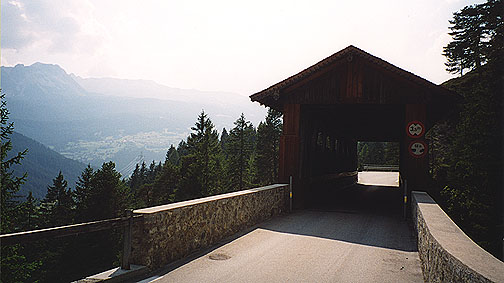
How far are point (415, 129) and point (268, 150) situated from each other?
52886mm

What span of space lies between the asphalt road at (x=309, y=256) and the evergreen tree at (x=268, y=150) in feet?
174

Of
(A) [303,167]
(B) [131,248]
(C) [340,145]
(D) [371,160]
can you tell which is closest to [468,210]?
(C) [340,145]

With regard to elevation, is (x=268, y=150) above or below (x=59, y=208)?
above

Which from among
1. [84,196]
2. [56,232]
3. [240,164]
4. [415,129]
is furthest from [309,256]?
[240,164]

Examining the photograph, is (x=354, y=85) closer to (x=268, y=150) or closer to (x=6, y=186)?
(x=6, y=186)

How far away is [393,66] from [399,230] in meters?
5.86

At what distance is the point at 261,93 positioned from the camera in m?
14.8

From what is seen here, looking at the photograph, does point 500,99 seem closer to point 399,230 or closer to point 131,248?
point 399,230

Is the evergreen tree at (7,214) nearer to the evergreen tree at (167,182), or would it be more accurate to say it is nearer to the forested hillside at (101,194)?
the forested hillside at (101,194)

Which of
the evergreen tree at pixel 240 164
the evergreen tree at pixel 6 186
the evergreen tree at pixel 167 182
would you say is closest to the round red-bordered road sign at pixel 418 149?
the evergreen tree at pixel 6 186

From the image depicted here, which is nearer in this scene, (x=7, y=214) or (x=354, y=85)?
(x=354, y=85)

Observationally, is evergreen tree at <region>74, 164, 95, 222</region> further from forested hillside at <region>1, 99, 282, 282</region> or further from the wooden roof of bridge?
the wooden roof of bridge

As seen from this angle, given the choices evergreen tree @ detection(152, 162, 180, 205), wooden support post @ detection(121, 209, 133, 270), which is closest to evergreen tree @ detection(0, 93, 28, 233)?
wooden support post @ detection(121, 209, 133, 270)

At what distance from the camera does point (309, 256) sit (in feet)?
25.0
